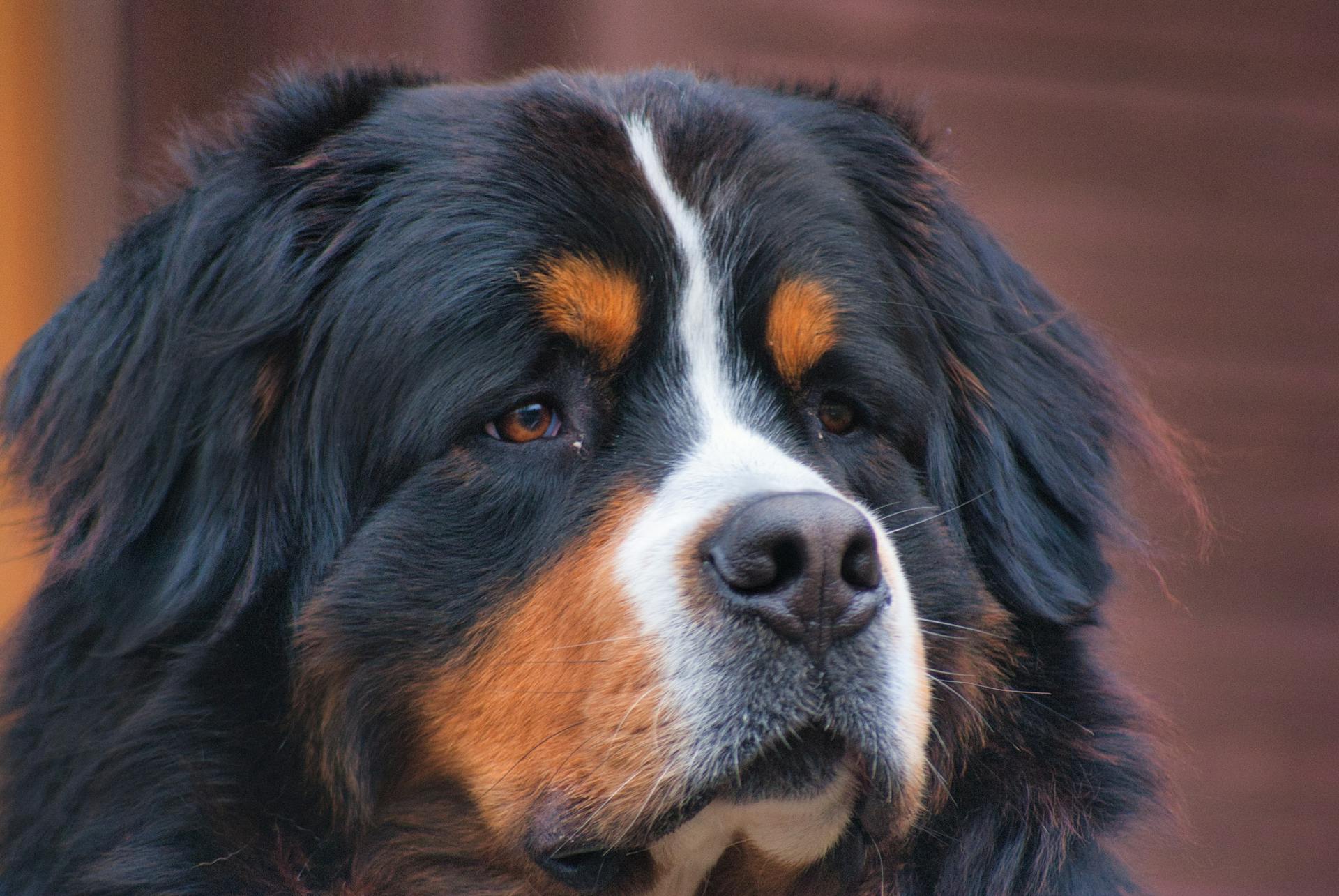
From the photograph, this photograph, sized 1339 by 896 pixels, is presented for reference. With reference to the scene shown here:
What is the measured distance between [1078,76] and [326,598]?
154 inches

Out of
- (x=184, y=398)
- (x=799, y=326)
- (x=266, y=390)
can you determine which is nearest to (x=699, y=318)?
(x=799, y=326)

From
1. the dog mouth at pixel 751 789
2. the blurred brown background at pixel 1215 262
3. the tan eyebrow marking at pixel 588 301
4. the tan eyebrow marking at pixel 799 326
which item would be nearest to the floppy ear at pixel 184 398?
the tan eyebrow marking at pixel 588 301

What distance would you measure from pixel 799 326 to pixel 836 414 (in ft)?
0.64

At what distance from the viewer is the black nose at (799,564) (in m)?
1.97

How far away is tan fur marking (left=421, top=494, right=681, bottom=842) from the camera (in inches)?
81.2

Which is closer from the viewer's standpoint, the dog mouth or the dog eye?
the dog mouth

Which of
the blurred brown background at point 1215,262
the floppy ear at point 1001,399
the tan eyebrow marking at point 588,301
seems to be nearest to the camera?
the tan eyebrow marking at point 588,301

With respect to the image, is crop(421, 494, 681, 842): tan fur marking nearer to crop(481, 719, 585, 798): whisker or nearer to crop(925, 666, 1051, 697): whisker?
crop(481, 719, 585, 798): whisker

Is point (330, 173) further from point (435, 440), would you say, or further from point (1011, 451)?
point (1011, 451)

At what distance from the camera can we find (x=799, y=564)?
1992mm

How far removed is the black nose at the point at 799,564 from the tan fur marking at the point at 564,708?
175 mm

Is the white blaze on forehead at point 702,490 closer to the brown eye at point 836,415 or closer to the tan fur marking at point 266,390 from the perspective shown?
the brown eye at point 836,415

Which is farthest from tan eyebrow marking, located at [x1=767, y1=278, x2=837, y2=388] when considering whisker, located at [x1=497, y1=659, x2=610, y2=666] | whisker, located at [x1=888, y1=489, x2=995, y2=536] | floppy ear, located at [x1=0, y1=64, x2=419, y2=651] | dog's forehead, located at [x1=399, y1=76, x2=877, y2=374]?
floppy ear, located at [x1=0, y1=64, x2=419, y2=651]

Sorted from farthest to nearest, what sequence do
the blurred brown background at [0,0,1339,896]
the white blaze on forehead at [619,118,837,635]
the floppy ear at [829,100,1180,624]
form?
the blurred brown background at [0,0,1339,896] < the floppy ear at [829,100,1180,624] < the white blaze on forehead at [619,118,837,635]
